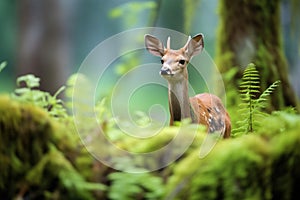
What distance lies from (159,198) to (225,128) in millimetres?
1446

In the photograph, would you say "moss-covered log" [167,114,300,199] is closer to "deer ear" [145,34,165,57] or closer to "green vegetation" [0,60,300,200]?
"green vegetation" [0,60,300,200]

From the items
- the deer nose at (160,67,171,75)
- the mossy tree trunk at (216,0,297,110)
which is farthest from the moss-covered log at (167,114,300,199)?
the mossy tree trunk at (216,0,297,110)

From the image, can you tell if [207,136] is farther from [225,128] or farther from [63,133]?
[225,128]

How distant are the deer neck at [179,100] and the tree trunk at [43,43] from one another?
490 centimetres

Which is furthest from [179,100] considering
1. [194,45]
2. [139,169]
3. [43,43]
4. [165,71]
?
[43,43]

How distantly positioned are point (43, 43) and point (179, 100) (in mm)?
5244

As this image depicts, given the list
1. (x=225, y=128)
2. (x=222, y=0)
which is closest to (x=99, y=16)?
(x=222, y=0)

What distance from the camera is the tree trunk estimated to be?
8.32 m

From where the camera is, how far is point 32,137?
236cm

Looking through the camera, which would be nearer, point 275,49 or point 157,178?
point 157,178

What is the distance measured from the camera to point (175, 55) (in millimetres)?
3490

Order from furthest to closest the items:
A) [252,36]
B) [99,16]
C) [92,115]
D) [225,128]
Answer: [99,16] < [252,36] < [225,128] < [92,115]

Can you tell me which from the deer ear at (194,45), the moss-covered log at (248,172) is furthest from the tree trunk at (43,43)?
the moss-covered log at (248,172)

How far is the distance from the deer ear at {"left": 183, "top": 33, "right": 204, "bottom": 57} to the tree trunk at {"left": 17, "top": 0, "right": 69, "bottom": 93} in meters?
4.94
